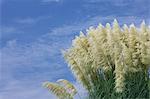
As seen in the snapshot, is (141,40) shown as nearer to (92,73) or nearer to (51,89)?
(92,73)

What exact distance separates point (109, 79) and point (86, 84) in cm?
25

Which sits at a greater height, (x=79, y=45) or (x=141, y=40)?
(x=79, y=45)

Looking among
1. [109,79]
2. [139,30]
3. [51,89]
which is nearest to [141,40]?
[139,30]

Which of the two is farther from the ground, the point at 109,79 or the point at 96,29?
the point at 96,29

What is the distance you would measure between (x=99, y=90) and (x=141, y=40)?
47 centimetres

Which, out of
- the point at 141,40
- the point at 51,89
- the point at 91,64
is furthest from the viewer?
the point at 51,89

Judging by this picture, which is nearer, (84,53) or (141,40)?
(141,40)

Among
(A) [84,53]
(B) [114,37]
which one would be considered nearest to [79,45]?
(A) [84,53]

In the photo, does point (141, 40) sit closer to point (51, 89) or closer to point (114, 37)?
point (114, 37)

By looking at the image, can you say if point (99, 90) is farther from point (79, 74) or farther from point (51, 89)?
point (51, 89)

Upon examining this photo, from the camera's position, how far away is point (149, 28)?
3533 millimetres

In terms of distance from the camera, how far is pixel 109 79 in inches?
140

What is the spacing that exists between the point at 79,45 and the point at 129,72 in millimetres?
451

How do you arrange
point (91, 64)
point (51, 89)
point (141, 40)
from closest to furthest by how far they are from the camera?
1. point (141, 40)
2. point (91, 64)
3. point (51, 89)
